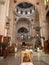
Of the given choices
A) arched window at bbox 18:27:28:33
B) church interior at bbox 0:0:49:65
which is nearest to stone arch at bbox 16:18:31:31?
church interior at bbox 0:0:49:65

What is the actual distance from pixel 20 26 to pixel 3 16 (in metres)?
Answer: 22.4

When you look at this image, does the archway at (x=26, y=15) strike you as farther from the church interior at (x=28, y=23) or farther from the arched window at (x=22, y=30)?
the arched window at (x=22, y=30)

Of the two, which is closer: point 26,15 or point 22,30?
point 26,15

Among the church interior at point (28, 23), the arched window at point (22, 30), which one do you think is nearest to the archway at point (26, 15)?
the church interior at point (28, 23)

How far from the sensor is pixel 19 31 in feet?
122

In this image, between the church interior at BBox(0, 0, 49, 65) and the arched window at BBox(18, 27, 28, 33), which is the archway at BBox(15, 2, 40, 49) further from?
the arched window at BBox(18, 27, 28, 33)

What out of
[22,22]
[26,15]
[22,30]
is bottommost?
[22,30]

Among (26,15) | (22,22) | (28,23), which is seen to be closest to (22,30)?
(22,22)

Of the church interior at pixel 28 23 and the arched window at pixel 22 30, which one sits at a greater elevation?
the church interior at pixel 28 23

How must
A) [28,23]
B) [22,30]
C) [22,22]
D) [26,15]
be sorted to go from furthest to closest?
[22,30] < [22,22] < [28,23] < [26,15]

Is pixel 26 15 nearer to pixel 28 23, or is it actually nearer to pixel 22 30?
pixel 28 23

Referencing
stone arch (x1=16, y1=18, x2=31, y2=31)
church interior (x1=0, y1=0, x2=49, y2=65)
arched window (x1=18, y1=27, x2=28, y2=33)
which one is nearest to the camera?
church interior (x1=0, y1=0, x2=49, y2=65)

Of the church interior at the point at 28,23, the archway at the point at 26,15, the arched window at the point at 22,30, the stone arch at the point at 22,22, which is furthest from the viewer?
the arched window at the point at 22,30

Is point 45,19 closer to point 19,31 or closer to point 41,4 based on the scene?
point 41,4
